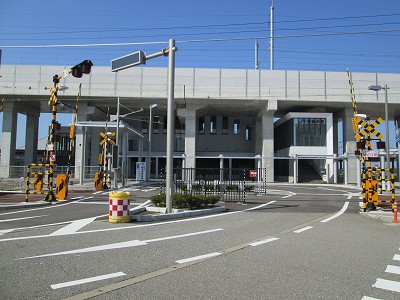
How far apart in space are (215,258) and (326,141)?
46.1 meters

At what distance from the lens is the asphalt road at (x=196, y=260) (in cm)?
446

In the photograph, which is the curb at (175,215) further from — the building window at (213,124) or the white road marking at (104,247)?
the building window at (213,124)

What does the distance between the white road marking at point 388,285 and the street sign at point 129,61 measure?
10912mm

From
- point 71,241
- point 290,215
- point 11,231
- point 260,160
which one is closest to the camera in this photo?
point 71,241

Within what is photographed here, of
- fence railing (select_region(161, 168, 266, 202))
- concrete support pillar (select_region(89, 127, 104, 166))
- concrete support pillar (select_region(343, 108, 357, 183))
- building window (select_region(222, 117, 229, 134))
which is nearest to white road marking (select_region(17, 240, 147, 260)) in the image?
fence railing (select_region(161, 168, 266, 202))

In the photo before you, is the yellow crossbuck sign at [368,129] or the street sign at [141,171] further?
the street sign at [141,171]

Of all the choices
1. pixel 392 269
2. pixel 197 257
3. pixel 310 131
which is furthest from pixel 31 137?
pixel 392 269

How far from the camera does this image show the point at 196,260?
6008 mm

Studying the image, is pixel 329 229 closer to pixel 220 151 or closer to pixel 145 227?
pixel 145 227

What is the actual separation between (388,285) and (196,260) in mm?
2972

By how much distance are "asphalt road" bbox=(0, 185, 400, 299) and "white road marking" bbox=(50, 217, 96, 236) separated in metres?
0.02

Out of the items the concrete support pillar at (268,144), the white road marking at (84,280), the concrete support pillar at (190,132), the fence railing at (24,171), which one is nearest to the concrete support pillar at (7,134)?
the fence railing at (24,171)

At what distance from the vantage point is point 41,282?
15.3 feet

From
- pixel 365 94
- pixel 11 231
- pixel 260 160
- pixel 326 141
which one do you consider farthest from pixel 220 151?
pixel 11 231
